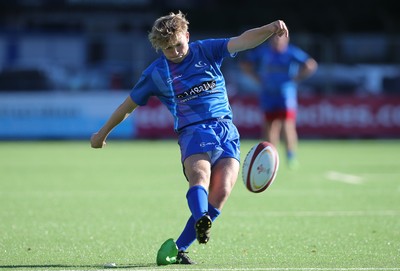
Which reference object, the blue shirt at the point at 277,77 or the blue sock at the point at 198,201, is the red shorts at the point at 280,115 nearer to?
the blue shirt at the point at 277,77

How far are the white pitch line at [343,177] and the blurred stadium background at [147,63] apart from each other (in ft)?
31.1

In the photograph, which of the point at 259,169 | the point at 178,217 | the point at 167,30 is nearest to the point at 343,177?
the point at 178,217

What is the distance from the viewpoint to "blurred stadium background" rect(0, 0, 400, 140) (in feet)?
80.8

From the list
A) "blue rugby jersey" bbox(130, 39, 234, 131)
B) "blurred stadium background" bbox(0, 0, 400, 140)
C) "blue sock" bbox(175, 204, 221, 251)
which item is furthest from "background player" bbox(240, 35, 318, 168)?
"blue sock" bbox(175, 204, 221, 251)

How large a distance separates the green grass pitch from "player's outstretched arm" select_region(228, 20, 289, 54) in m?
1.56

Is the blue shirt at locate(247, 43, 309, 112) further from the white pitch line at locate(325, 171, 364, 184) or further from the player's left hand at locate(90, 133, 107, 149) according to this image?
the player's left hand at locate(90, 133, 107, 149)

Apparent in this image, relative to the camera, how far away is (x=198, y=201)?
6.79 metres

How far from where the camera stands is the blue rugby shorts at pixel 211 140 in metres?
7.20

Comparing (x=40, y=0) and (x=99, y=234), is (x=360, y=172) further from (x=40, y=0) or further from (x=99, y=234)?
(x=40, y=0)

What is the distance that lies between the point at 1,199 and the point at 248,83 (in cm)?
1514

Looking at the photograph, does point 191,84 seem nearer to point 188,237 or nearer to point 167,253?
point 188,237

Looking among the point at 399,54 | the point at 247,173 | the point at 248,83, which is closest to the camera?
the point at 247,173

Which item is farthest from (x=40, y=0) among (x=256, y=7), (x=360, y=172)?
(x=360, y=172)

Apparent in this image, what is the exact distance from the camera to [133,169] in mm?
16312
